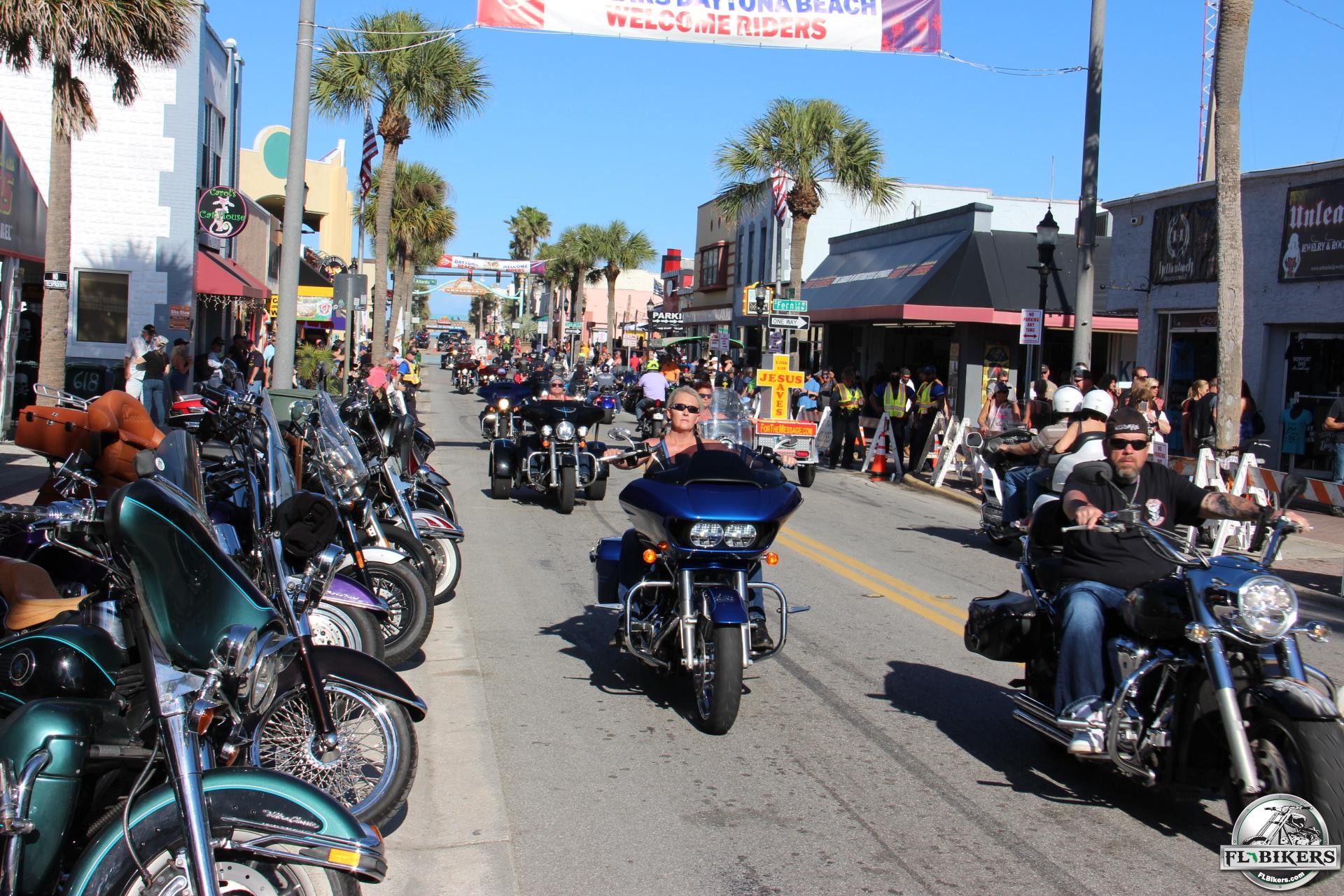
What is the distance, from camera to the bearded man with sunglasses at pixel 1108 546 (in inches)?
202

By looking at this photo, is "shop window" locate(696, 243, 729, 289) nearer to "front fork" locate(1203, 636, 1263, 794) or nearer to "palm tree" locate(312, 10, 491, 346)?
"palm tree" locate(312, 10, 491, 346)

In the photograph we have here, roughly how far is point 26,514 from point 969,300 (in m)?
25.4

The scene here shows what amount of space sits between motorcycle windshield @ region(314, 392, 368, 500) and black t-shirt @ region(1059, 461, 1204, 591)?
13.2ft

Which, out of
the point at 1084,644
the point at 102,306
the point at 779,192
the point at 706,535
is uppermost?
the point at 779,192

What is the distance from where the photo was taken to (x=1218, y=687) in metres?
4.46

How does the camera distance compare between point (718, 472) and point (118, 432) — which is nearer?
point (718, 472)

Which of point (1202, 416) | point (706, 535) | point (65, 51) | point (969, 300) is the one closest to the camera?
point (706, 535)

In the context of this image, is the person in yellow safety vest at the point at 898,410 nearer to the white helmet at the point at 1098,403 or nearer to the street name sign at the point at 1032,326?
the street name sign at the point at 1032,326

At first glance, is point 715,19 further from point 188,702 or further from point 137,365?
point 188,702

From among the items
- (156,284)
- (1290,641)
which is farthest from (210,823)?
(156,284)

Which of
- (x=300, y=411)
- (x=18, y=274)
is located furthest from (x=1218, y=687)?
(x=18, y=274)

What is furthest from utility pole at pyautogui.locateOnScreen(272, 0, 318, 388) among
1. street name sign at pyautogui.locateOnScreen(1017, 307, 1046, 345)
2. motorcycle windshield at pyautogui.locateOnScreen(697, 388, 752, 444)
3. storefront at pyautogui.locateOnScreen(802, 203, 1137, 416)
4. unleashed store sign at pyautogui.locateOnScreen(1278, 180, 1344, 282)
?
unleashed store sign at pyautogui.locateOnScreen(1278, 180, 1344, 282)

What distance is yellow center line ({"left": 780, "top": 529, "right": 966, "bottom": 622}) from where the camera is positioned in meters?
9.54

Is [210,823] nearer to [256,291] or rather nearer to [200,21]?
[200,21]
